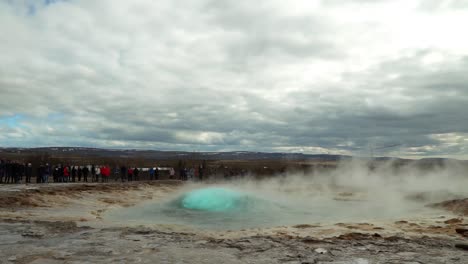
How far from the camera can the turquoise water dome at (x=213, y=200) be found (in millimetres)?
14119

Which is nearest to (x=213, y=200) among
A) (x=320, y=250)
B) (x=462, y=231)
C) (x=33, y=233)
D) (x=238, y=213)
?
(x=238, y=213)

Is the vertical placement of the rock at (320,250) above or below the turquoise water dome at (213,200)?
above

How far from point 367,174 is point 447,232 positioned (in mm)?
24940

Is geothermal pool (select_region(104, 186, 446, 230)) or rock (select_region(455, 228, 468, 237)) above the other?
rock (select_region(455, 228, 468, 237))

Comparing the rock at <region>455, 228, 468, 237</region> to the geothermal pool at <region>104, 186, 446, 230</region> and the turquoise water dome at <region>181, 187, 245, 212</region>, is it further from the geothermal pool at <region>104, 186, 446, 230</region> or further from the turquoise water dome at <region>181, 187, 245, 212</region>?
the turquoise water dome at <region>181, 187, 245, 212</region>

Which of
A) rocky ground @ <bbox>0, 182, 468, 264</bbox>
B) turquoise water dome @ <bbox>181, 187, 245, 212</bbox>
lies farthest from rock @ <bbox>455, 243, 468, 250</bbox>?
turquoise water dome @ <bbox>181, 187, 245, 212</bbox>

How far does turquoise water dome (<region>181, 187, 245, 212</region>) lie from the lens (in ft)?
46.3

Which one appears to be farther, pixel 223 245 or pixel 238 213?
pixel 238 213

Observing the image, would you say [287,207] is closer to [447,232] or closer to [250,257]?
[447,232]

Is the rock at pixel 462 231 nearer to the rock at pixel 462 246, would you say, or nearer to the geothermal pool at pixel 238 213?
the rock at pixel 462 246

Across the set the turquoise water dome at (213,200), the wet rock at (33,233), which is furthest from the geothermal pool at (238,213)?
the wet rock at (33,233)

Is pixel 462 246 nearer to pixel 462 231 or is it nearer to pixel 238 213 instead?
pixel 462 231

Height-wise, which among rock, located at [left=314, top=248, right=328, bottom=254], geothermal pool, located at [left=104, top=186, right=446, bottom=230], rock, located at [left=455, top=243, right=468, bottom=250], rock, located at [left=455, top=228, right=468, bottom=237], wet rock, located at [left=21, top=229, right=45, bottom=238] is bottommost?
geothermal pool, located at [left=104, top=186, right=446, bottom=230]

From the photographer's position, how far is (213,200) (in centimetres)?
1487
